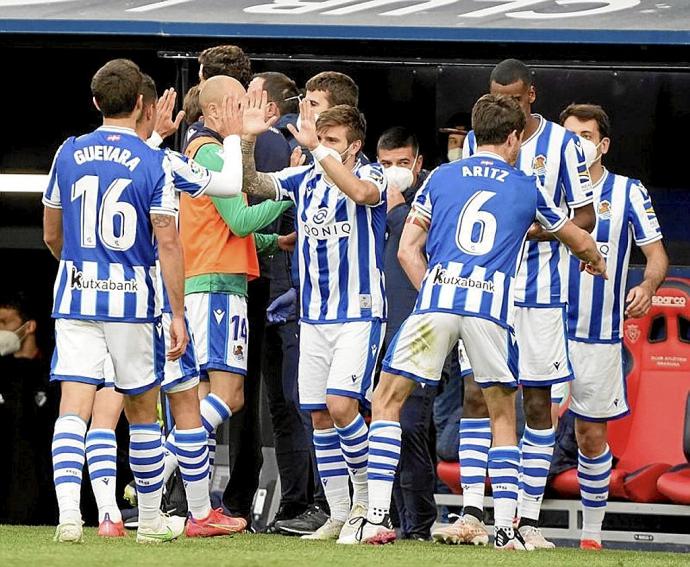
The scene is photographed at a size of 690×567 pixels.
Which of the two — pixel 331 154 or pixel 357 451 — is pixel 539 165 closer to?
pixel 331 154

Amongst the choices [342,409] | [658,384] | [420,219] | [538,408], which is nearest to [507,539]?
[538,408]

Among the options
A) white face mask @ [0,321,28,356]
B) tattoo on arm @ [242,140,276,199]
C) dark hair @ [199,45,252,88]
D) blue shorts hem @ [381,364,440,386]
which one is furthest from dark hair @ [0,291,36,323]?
blue shorts hem @ [381,364,440,386]

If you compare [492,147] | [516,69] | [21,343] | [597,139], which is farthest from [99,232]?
[21,343]

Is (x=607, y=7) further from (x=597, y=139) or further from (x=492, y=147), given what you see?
(x=492, y=147)

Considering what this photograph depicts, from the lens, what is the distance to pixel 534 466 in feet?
24.0

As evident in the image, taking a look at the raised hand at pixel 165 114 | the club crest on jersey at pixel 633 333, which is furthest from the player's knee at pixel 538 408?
→ the club crest on jersey at pixel 633 333

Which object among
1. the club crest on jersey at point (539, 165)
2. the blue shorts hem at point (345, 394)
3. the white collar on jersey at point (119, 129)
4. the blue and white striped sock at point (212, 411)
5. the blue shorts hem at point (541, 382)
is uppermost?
the white collar on jersey at point (119, 129)

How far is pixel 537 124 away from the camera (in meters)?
7.40

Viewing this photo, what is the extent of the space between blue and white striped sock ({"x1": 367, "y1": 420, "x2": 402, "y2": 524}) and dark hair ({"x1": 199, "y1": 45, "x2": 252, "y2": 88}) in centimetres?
191

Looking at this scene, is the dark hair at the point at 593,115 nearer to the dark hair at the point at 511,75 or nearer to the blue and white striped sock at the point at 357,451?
the dark hair at the point at 511,75

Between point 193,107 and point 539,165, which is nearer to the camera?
point 539,165

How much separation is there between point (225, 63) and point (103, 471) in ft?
6.67

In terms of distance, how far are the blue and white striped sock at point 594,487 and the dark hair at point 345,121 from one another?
181 centimetres

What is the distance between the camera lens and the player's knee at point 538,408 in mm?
7328
